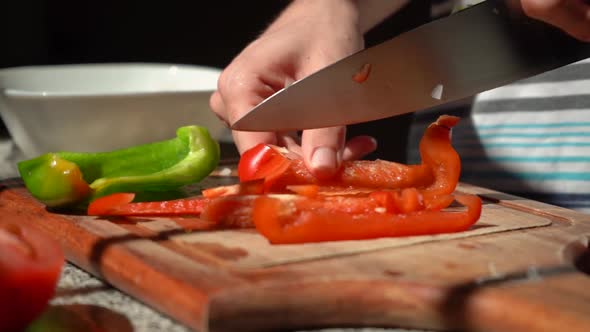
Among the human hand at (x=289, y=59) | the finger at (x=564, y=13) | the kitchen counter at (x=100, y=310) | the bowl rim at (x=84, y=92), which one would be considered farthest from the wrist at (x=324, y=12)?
the kitchen counter at (x=100, y=310)

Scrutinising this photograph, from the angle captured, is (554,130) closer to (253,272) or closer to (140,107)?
(140,107)

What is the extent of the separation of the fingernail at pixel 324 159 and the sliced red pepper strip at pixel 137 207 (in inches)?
7.9

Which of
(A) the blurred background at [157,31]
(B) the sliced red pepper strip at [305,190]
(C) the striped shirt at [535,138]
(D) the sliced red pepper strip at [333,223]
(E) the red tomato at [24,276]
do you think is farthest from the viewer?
(A) the blurred background at [157,31]

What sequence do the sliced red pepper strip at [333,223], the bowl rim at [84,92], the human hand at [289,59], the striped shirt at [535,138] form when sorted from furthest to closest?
the striped shirt at [535,138]
the bowl rim at [84,92]
the human hand at [289,59]
the sliced red pepper strip at [333,223]

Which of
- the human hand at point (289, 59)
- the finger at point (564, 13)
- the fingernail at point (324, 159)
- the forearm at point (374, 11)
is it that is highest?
the finger at point (564, 13)

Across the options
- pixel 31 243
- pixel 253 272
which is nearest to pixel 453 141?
pixel 253 272

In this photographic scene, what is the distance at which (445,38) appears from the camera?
1.37 meters

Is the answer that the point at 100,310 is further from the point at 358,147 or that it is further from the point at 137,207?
the point at 358,147

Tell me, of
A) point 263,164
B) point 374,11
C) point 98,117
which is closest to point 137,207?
point 263,164

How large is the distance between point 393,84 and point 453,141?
821 millimetres

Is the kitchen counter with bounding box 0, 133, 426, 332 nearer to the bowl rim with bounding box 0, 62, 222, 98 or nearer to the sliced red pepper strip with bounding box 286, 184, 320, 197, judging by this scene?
the sliced red pepper strip with bounding box 286, 184, 320, 197

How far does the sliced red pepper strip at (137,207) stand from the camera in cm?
129

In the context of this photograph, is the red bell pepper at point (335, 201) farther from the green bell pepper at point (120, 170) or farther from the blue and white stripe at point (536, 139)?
the blue and white stripe at point (536, 139)

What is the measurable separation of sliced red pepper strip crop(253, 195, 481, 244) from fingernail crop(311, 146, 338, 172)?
0.70 ft
